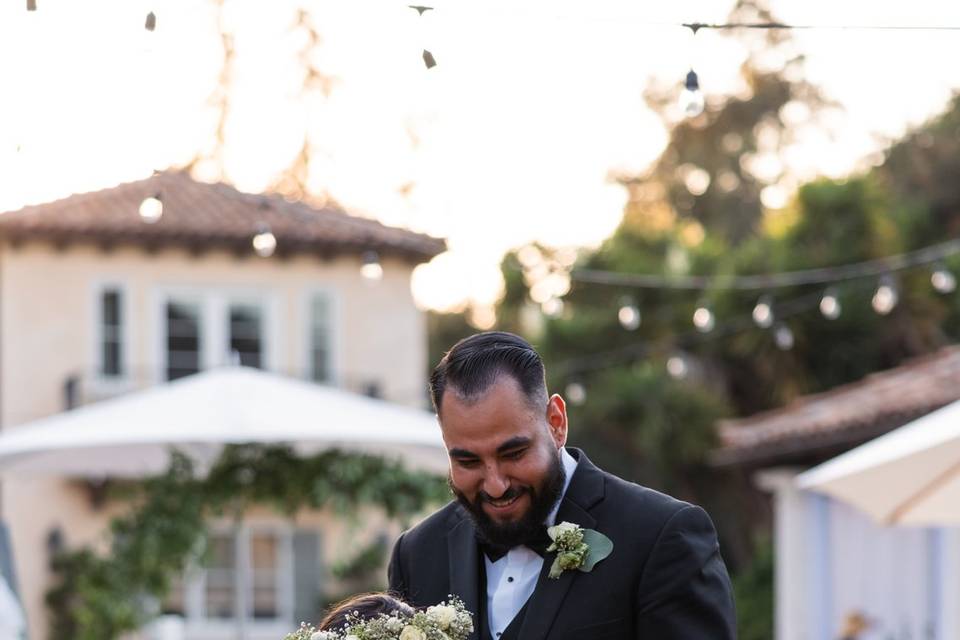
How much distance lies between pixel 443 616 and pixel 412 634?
7cm

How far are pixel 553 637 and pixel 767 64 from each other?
106 feet

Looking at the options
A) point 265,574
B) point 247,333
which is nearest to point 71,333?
point 247,333

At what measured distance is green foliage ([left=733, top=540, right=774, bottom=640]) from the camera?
808 inches

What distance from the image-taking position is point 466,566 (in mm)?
3684

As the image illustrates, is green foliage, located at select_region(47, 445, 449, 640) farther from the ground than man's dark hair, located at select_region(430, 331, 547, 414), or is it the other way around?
man's dark hair, located at select_region(430, 331, 547, 414)

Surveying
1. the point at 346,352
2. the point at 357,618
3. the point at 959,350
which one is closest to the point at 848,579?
the point at 959,350

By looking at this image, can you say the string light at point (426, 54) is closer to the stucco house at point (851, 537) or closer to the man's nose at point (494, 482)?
the man's nose at point (494, 482)

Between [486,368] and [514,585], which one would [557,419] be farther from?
[514,585]

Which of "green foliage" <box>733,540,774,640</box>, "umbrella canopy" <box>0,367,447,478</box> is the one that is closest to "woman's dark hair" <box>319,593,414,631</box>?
"umbrella canopy" <box>0,367,447,478</box>

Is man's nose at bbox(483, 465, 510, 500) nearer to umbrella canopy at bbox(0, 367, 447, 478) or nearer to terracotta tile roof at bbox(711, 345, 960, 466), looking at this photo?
umbrella canopy at bbox(0, 367, 447, 478)

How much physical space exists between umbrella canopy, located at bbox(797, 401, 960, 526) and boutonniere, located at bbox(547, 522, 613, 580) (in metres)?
3.61

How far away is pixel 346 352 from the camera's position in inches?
928

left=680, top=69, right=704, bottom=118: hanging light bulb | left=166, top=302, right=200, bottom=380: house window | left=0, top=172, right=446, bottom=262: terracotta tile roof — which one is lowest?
left=680, top=69, right=704, bottom=118: hanging light bulb

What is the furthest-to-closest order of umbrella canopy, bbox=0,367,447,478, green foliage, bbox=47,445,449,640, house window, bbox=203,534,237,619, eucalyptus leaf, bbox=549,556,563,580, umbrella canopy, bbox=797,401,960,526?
house window, bbox=203,534,237,619 → green foliage, bbox=47,445,449,640 → umbrella canopy, bbox=0,367,447,478 → umbrella canopy, bbox=797,401,960,526 → eucalyptus leaf, bbox=549,556,563,580
